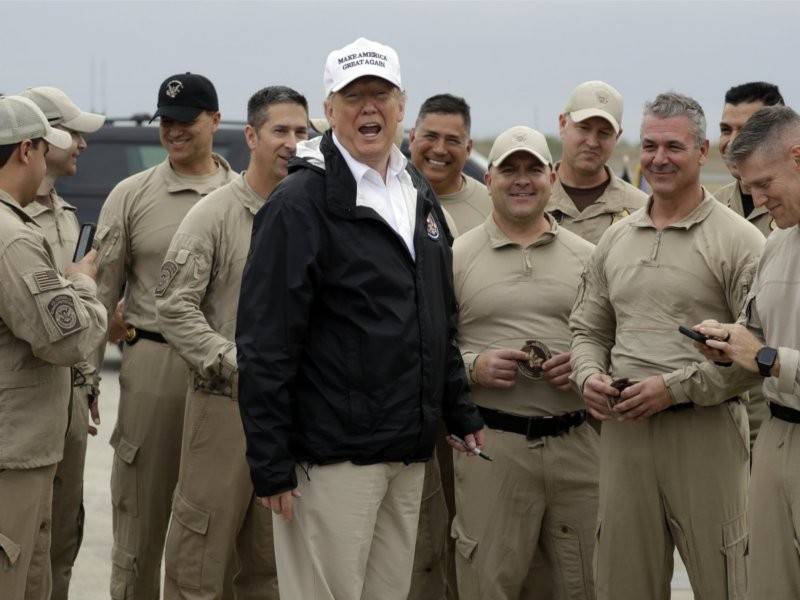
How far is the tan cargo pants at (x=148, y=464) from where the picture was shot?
6.44 meters

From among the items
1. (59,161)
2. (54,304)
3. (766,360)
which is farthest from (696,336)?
(59,161)

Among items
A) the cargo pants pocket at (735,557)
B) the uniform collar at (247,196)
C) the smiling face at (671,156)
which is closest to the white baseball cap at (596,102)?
the smiling face at (671,156)

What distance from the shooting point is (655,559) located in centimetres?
541

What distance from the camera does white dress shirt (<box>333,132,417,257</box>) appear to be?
4727 mm

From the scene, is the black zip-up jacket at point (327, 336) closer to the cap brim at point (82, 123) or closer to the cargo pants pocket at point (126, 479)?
the cargo pants pocket at point (126, 479)

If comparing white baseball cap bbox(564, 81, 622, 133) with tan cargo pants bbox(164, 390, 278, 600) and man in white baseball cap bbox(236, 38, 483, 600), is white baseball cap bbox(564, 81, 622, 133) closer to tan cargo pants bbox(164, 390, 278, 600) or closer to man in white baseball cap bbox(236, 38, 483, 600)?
tan cargo pants bbox(164, 390, 278, 600)

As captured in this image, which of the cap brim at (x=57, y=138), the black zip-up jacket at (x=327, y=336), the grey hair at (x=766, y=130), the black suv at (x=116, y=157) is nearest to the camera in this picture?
the black zip-up jacket at (x=327, y=336)

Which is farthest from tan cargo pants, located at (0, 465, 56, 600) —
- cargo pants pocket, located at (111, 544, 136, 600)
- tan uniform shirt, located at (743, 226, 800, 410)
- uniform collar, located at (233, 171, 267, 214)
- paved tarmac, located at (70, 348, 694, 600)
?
tan uniform shirt, located at (743, 226, 800, 410)

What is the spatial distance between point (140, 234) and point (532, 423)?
2.03 metres

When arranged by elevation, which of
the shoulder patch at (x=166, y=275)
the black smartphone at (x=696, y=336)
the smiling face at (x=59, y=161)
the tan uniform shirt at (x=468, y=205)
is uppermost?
the smiling face at (x=59, y=161)

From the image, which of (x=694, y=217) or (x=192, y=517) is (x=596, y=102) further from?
(x=192, y=517)

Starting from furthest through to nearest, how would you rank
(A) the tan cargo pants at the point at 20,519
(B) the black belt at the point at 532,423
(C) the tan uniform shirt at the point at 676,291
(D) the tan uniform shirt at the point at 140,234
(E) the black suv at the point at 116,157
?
(E) the black suv at the point at 116,157, (D) the tan uniform shirt at the point at 140,234, (B) the black belt at the point at 532,423, (C) the tan uniform shirt at the point at 676,291, (A) the tan cargo pants at the point at 20,519

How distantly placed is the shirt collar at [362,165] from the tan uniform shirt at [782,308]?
1.27 metres

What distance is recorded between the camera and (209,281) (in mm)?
6109
